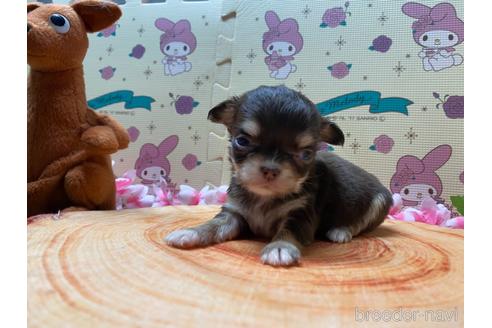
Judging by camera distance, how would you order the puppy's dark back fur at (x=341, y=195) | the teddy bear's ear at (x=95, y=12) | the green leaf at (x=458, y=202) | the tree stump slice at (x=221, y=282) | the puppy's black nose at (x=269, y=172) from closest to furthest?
the tree stump slice at (x=221, y=282)
the puppy's black nose at (x=269, y=172)
the puppy's dark back fur at (x=341, y=195)
the teddy bear's ear at (x=95, y=12)
the green leaf at (x=458, y=202)

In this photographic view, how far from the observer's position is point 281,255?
145 centimetres

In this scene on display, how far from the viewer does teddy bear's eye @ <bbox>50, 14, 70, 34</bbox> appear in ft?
7.45

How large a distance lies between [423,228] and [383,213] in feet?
0.83

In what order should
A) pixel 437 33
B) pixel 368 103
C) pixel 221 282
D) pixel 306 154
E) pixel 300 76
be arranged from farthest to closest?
1. pixel 300 76
2. pixel 368 103
3. pixel 437 33
4. pixel 306 154
5. pixel 221 282

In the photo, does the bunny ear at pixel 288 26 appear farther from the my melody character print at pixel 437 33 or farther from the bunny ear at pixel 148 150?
the bunny ear at pixel 148 150

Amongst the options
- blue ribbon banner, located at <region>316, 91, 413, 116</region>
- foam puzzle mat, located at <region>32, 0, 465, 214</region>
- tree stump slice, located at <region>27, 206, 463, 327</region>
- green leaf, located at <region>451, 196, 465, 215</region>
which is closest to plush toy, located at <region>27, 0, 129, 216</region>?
tree stump slice, located at <region>27, 206, 463, 327</region>

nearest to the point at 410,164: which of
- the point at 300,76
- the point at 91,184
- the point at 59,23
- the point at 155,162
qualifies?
the point at 300,76

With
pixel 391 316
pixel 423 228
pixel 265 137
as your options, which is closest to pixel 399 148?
pixel 423 228

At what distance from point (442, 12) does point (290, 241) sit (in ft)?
6.74

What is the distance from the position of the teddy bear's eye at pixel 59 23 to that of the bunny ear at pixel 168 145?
1.21m

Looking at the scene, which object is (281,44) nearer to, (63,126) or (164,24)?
(164,24)

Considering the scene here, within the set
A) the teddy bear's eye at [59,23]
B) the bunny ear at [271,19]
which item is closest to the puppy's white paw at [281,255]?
the teddy bear's eye at [59,23]

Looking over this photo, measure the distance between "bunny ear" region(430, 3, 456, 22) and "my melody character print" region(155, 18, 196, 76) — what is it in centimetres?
174

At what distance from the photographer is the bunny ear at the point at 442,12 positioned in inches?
107
